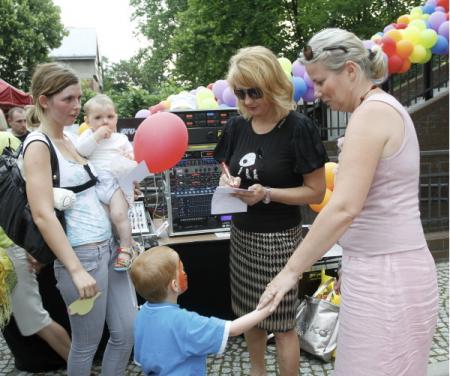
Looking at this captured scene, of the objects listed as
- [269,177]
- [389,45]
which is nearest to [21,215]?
[269,177]

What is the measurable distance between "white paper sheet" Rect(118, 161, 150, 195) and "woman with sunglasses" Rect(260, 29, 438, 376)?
3.57ft

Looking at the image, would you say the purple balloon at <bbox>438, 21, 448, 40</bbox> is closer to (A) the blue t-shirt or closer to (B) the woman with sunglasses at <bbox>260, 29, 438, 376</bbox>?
(B) the woman with sunglasses at <bbox>260, 29, 438, 376</bbox>

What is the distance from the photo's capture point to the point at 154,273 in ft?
6.16

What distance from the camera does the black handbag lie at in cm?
204

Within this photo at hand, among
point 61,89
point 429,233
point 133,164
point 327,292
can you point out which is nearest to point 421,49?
point 429,233

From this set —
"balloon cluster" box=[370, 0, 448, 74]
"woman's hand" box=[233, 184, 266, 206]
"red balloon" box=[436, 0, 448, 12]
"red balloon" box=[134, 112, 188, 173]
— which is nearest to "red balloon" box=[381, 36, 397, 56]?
"balloon cluster" box=[370, 0, 448, 74]

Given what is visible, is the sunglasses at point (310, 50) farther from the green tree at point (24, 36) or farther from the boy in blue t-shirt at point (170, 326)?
the green tree at point (24, 36)

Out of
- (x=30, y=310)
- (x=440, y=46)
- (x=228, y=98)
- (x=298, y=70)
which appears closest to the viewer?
(x=30, y=310)

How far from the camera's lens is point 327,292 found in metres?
3.38

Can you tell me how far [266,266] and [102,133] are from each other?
47.5 inches

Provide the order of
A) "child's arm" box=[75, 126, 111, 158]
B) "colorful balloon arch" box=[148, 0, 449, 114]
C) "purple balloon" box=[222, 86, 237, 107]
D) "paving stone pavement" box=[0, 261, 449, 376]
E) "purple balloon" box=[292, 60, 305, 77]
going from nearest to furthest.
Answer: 1. "child's arm" box=[75, 126, 111, 158]
2. "paving stone pavement" box=[0, 261, 449, 376]
3. "purple balloon" box=[222, 86, 237, 107]
4. "purple balloon" box=[292, 60, 305, 77]
5. "colorful balloon arch" box=[148, 0, 449, 114]

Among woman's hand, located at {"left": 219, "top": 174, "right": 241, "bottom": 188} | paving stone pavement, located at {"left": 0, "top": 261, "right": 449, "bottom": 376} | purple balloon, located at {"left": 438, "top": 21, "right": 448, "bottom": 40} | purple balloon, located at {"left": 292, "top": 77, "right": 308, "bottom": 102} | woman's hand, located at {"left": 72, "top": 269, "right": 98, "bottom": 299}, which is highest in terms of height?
purple balloon, located at {"left": 438, "top": 21, "right": 448, "bottom": 40}

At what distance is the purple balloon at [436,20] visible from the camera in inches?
281

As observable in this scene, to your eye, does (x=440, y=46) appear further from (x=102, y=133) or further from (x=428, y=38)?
(x=102, y=133)
